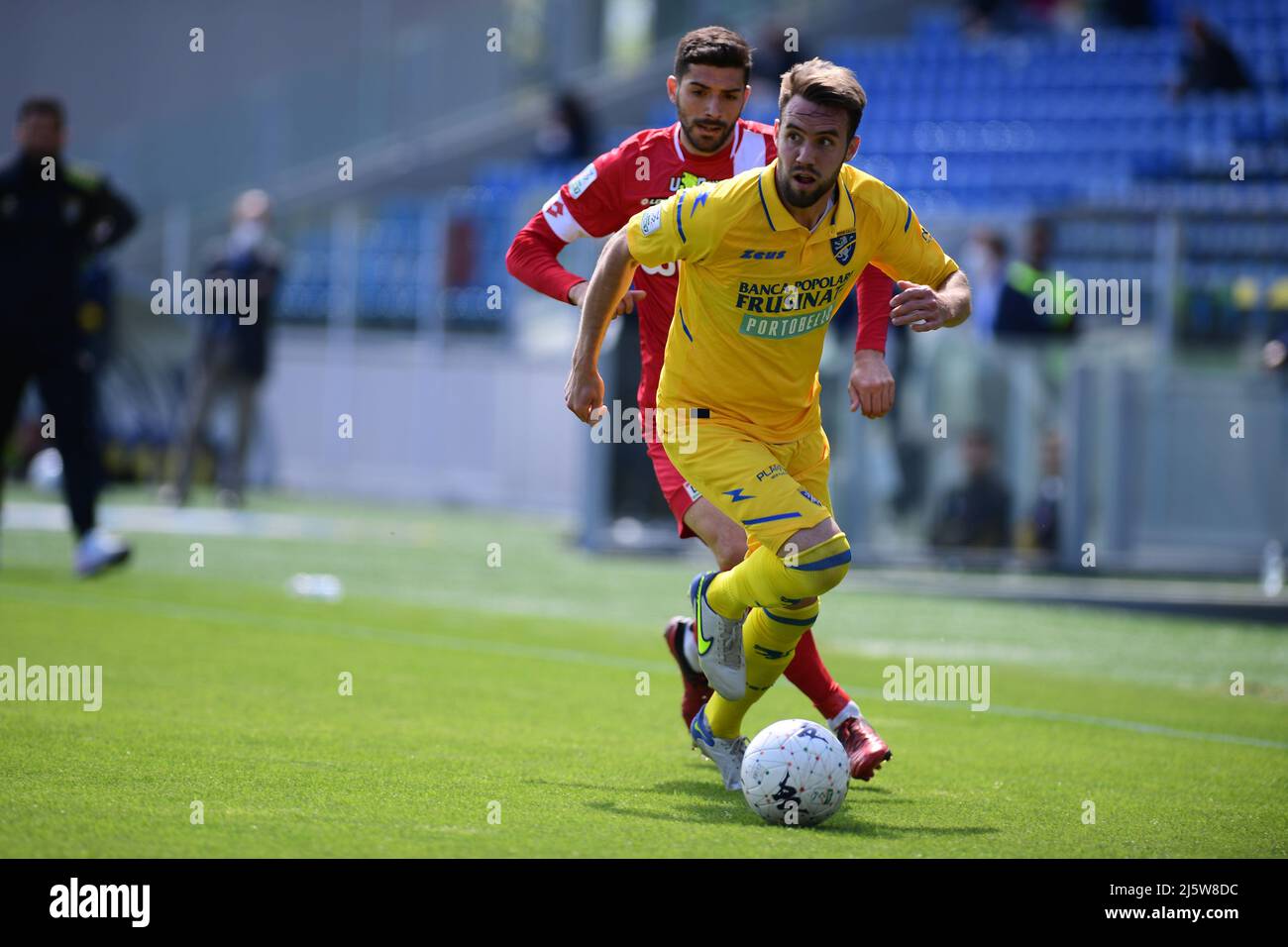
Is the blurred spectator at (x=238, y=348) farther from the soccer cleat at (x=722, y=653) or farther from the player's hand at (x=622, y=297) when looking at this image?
the soccer cleat at (x=722, y=653)

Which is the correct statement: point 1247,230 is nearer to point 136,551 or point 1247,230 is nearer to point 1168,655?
point 1168,655

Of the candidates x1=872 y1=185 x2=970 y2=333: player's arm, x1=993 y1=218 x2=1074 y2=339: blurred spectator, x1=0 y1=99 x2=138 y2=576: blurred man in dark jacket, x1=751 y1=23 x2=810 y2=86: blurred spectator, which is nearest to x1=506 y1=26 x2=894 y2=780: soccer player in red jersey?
x1=872 y1=185 x2=970 y2=333: player's arm

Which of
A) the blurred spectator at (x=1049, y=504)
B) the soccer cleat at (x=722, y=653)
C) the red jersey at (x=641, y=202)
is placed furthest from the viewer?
the blurred spectator at (x=1049, y=504)

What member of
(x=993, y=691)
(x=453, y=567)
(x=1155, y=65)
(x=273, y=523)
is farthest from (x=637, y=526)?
(x=1155, y=65)

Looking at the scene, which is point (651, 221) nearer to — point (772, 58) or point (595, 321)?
point (595, 321)

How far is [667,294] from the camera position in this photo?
22.1 feet

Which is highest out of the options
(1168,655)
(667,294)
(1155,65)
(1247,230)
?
(1155,65)

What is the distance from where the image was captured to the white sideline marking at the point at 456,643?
8.05 metres

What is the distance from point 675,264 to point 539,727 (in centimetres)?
190

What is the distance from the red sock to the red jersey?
3.40 ft

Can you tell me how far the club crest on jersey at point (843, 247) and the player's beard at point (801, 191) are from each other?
0.18 metres

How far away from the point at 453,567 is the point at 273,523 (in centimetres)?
356

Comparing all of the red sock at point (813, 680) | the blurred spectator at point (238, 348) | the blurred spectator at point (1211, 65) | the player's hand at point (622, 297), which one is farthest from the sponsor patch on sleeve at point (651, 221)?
the blurred spectator at point (1211, 65)

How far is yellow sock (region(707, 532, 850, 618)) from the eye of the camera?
563cm
